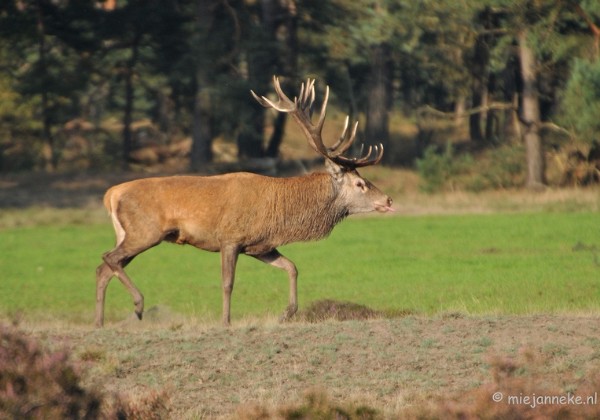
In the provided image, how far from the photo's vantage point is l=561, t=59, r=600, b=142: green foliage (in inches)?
1180

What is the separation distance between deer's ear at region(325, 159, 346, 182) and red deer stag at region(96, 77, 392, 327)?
115 mm

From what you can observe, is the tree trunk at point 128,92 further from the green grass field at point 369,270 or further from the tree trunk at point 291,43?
the green grass field at point 369,270

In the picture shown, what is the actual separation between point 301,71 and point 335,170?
27.1 m

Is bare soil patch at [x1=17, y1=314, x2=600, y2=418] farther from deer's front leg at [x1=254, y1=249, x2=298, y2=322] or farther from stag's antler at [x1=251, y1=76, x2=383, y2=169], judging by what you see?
stag's antler at [x1=251, y1=76, x2=383, y2=169]

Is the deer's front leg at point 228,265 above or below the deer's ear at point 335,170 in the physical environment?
below

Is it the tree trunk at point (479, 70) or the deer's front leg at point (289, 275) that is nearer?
the deer's front leg at point (289, 275)

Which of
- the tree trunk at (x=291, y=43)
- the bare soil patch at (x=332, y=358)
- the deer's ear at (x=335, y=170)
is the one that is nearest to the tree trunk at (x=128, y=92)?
the tree trunk at (x=291, y=43)

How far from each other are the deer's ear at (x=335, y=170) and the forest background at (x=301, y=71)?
16348 millimetres

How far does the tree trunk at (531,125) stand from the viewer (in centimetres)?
3350

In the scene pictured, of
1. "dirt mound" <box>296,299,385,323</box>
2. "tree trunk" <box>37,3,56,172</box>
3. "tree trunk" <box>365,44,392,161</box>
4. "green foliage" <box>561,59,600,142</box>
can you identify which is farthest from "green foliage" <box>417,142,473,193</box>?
"dirt mound" <box>296,299,385,323</box>

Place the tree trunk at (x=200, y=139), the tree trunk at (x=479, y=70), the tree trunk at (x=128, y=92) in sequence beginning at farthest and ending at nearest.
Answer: the tree trunk at (x=128, y=92), the tree trunk at (x=479, y=70), the tree trunk at (x=200, y=139)

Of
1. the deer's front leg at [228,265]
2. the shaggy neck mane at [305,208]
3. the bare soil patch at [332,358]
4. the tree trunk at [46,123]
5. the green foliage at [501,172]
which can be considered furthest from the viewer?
the tree trunk at [46,123]

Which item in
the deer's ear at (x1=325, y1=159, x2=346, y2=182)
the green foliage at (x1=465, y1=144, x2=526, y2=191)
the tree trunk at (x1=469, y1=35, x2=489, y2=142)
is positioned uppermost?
the tree trunk at (x1=469, y1=35, x2=489, y2=142)

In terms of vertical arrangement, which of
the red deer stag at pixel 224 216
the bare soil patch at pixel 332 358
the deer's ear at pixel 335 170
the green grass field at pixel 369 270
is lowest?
the green grass field at pixel 369 270
